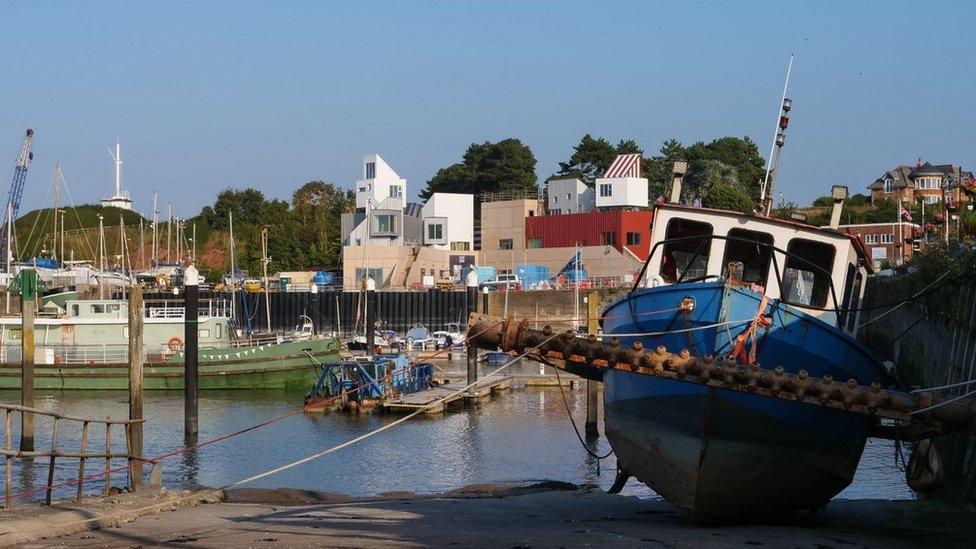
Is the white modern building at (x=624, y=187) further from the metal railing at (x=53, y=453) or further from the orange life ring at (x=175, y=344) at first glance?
the metal railing at (x=53, y=453)

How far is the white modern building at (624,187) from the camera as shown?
83.6 metres

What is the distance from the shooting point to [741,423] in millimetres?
12570

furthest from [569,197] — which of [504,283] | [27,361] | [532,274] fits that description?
[27,361]

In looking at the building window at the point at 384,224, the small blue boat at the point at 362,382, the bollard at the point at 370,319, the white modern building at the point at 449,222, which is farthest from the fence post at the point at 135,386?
the white modern building at the point at 449,222

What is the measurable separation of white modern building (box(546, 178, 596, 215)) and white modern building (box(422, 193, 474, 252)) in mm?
6511

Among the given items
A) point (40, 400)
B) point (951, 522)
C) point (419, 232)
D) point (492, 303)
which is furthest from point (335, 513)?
point (419, 232)

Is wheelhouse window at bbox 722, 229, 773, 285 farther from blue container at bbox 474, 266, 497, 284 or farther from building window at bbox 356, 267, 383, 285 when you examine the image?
building window at bbox 356, 267, 383, 285

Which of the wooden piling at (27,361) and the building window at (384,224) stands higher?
the building window at (384,224)

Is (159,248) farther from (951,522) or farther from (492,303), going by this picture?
(951,522)

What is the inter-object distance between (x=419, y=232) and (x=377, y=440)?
6109 centimetres

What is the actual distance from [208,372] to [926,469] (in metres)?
33.1

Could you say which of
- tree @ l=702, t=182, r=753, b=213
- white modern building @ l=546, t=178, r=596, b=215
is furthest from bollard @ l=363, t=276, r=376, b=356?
white modern building @ l=546, t=178, r=596, b=215

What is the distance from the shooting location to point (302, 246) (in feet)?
326

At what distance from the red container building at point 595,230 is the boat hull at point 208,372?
3929cm
